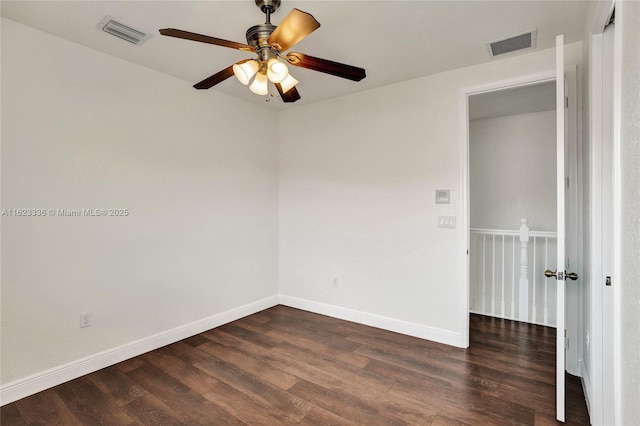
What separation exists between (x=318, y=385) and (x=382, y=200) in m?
1.90

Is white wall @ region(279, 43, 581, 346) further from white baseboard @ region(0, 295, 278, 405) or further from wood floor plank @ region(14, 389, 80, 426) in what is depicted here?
wood floor plank @ region(14, 389, 80, 426)

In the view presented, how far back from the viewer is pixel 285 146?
13.8 feet

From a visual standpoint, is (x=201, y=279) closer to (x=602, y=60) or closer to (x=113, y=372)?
(x=113, y=372)

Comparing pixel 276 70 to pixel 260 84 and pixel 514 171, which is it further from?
pixel 514 171

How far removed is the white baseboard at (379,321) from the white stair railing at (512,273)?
1012mm

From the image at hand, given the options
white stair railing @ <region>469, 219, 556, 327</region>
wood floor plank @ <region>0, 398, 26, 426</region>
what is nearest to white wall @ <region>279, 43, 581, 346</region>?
white stair railing @ <region>469, 219, 556, 327</region>

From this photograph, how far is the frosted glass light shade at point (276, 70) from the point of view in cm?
175

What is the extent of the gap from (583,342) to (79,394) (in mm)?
3702

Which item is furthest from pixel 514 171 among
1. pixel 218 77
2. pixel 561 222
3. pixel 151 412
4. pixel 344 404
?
pixel 151 412

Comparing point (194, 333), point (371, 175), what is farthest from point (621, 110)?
point (194, 333)

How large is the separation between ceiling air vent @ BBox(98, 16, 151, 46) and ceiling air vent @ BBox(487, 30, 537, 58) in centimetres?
265

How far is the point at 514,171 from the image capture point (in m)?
4.01

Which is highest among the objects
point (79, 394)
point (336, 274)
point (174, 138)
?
point (174, 138)

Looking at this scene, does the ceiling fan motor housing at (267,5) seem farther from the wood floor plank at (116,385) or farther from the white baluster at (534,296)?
the white baluster at (534,296)
